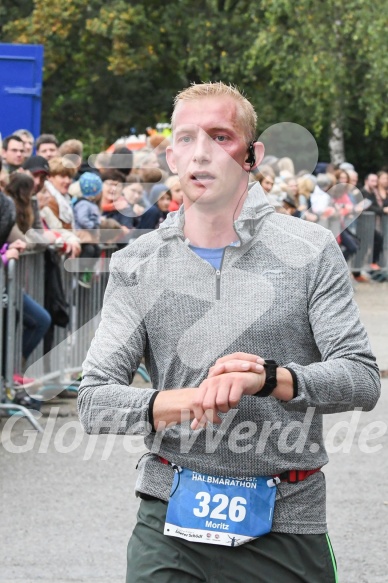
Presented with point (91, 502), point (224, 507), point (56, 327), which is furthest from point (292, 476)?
point (56, 327)

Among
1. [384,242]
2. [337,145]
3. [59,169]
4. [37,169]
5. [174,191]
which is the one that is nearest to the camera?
[37,169]

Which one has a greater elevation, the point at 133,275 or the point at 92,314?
the point at 133,275

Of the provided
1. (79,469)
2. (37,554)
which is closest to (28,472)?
(79,469)

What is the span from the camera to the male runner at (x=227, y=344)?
3006 millimetres

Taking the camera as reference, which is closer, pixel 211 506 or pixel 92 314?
pixel 211 506

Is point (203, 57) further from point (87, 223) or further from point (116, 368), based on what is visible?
point (116, 368)

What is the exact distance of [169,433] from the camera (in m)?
Result: 3.10

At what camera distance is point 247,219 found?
10.1 feet

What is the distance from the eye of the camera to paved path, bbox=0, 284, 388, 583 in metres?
5.98

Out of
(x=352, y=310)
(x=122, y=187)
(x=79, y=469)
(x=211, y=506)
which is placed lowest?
(x=79, y=469)

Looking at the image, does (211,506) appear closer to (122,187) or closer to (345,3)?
(122,187)

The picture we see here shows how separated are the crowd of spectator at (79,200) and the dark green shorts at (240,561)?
16.8ft

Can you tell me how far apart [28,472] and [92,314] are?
3.43 m

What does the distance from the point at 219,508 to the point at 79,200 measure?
820cm
